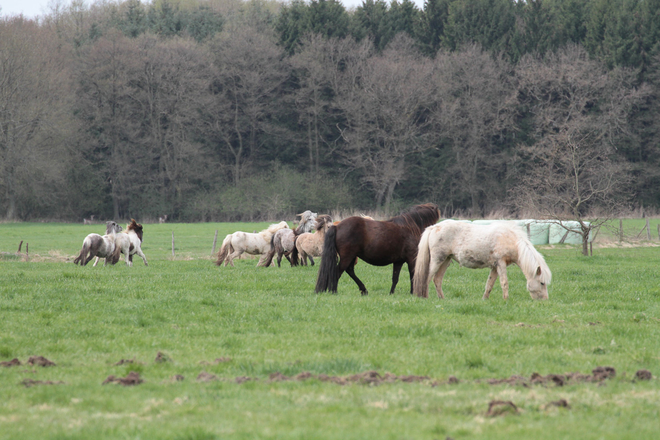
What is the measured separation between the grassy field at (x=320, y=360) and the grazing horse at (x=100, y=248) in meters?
6.61

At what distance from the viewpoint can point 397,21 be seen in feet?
223

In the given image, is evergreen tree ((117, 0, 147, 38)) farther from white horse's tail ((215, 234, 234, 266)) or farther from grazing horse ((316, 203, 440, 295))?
grazing horse ((316, 203, 440, 295))

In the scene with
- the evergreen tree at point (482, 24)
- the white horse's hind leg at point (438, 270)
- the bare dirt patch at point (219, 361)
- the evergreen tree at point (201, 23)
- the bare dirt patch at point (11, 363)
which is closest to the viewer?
the bare dirt patch at point (11, 363)

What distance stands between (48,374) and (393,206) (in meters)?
53.9

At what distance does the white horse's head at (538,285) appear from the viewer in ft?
39.6

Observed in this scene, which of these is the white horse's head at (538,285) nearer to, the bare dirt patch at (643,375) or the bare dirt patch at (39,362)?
the bare dirt patch at (643,375)

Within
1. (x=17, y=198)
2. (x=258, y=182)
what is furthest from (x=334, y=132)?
(x=17, y=198)

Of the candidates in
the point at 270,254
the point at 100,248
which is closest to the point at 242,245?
the point at 270,254

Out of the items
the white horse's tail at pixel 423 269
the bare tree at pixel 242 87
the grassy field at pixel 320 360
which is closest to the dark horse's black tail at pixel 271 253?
the grassy field at pixel 320 360

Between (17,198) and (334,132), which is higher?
(334,132)

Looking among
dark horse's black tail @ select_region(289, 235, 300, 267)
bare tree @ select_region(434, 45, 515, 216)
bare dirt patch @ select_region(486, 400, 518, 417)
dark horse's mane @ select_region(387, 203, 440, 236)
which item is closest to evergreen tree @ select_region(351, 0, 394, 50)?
bare tree @ select_region(434, 45, 515, 216)

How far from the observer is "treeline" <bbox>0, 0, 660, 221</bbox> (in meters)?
56.4

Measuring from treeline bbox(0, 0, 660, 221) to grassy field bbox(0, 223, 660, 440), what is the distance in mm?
45068

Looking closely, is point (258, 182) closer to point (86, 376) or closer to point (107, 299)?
point (107, 299)
